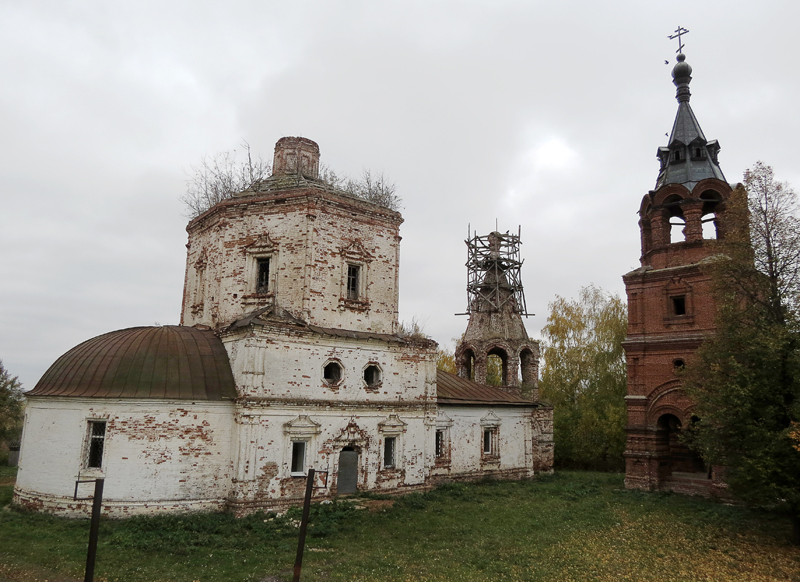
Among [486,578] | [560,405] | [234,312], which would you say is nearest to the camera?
[486,578]

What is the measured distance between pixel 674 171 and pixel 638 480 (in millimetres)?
11519

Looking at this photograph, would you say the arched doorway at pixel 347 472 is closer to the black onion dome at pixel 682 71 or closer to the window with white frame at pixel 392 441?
the window with white frame at pixel 392 441

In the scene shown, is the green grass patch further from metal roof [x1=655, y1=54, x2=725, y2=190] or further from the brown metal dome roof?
metal roof [x1=655, y1=54, x2=725, y2=190]

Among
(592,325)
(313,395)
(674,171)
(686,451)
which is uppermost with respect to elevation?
(674,171)

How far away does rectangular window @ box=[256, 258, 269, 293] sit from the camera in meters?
16.2

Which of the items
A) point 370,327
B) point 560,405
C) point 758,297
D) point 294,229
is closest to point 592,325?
point 560,405

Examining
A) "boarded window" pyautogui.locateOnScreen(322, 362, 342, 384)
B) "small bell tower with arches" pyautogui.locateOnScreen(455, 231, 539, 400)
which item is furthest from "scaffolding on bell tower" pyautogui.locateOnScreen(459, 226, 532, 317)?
"boarded window" pyautogui.locateOnScreen(322, 362, 342, 384)

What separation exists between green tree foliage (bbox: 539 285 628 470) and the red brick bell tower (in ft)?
23.3

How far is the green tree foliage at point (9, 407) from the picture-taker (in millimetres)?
26453

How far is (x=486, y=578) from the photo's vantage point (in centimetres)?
951

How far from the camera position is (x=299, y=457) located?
14.5 meters

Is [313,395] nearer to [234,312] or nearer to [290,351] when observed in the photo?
[290,351]

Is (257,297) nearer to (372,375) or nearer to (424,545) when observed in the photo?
(372,375)

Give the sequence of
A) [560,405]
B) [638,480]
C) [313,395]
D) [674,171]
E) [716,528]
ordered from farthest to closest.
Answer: [560,405] → [674,171] → [638,480] → [313,395] → [716,528]
